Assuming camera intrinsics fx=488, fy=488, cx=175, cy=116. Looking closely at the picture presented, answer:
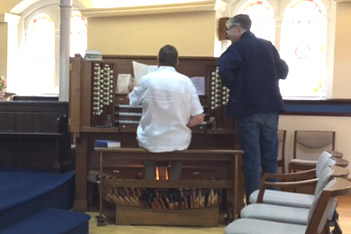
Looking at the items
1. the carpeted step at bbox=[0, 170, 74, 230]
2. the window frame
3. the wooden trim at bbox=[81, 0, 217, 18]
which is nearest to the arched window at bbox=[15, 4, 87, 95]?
the wooden trim at bbox=[81, 0, 217, 18]

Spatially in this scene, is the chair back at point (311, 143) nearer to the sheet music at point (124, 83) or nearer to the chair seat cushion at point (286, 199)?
the sheet music at point (124, 83)

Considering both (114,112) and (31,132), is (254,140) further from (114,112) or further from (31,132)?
(31,132)

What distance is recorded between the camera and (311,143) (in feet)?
21.0

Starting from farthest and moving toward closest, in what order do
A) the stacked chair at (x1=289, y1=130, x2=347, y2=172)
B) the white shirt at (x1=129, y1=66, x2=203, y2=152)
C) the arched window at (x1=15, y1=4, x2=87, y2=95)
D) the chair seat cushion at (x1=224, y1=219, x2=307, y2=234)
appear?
the arched window at (x1=15, y1=4, x2=87, y2=95), the stacked chair at (x1=289, y1=130, x2=347, y2=172), the white shirt at (x1=129, y1=66, x2=203, y2=152), the chair seat cushion at (x1=224, y1=219, x2=307, y2=234)

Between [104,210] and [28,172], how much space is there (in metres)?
1.00

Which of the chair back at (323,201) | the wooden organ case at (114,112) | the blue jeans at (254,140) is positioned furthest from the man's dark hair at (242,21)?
the chair back at (323,201)

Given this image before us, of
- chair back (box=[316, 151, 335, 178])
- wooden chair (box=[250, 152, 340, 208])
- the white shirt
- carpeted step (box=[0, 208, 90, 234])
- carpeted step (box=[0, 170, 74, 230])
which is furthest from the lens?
the white shirt

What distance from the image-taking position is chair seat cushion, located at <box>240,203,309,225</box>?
113 inches

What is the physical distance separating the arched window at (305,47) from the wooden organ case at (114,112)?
2454 mm

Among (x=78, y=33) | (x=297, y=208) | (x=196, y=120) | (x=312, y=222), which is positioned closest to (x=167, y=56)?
(x=196, y=120)

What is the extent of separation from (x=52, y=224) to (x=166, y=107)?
1316 millimetres

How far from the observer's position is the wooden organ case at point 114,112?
183 inches

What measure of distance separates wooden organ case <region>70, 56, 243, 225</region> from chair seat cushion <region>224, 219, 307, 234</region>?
1.89 metres

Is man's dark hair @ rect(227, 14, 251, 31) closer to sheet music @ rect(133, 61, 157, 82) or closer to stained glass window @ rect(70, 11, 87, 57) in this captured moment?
sheet music @ rect(133, 61, 157, 82)
